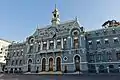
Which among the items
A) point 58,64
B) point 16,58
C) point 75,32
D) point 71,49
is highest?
point 75,32

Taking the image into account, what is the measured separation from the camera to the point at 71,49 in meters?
38.8

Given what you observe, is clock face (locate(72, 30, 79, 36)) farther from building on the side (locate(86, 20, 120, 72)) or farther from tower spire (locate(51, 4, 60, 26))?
tower spire (locate(51, 4, 60, 26))

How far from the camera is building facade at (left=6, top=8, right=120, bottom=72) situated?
119ft

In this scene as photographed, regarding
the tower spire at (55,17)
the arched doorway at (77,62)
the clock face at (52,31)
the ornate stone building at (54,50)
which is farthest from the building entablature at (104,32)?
the tower spire at (55,17)

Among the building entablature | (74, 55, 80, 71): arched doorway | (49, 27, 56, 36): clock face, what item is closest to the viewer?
the building entablature

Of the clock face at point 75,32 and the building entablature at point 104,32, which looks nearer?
the building entablature at point 104,32

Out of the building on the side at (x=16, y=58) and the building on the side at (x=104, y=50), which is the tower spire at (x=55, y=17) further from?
the building on the side at (x=104, y=50)

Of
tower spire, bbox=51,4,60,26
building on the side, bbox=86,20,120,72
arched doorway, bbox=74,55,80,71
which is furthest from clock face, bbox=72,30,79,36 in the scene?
tower spire, bbox=51,4,60,26

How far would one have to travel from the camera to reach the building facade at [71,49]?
3631 cm

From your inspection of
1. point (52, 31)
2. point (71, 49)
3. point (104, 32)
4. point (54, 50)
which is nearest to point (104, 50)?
point (104, 32)

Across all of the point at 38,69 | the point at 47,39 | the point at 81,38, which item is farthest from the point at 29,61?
the point at 81,38

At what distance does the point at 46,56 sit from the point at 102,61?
1572 centimetres

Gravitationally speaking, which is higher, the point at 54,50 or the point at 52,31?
the point at 52,31

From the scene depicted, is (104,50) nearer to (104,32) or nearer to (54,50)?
(104,32)
